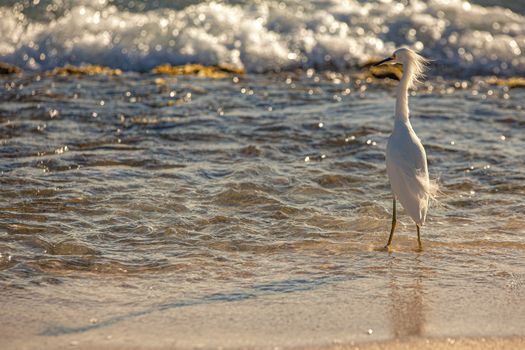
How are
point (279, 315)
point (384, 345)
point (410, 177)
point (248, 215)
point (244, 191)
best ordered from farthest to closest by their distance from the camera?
1. point (244, 191)
2. point (248, 215)
3. point (410, 177)
4. point (279, 315)
5. point (384, 345)

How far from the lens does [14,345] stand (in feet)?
11.1

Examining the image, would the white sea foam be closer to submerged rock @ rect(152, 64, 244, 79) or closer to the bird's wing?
submerged rock @ rect(152, 64, 244, 79)

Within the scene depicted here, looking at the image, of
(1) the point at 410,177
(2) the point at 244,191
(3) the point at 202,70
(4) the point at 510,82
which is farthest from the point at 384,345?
(4) the point at 510,82

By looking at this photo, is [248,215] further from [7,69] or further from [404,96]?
[7,69]

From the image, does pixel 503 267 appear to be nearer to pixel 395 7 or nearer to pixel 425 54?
pixel 425 54

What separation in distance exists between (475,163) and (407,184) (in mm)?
1963

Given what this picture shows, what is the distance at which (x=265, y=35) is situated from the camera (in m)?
11.2

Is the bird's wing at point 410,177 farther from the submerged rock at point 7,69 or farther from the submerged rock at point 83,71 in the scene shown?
the submerged rock at point 7,69

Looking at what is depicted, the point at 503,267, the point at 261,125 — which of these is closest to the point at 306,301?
the point at 503,267

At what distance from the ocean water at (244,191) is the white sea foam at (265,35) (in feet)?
0.12

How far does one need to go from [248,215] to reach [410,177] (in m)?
1.04

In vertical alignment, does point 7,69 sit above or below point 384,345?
above

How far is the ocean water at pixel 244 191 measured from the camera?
3.78m

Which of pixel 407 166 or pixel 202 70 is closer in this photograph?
pixel 407 166
